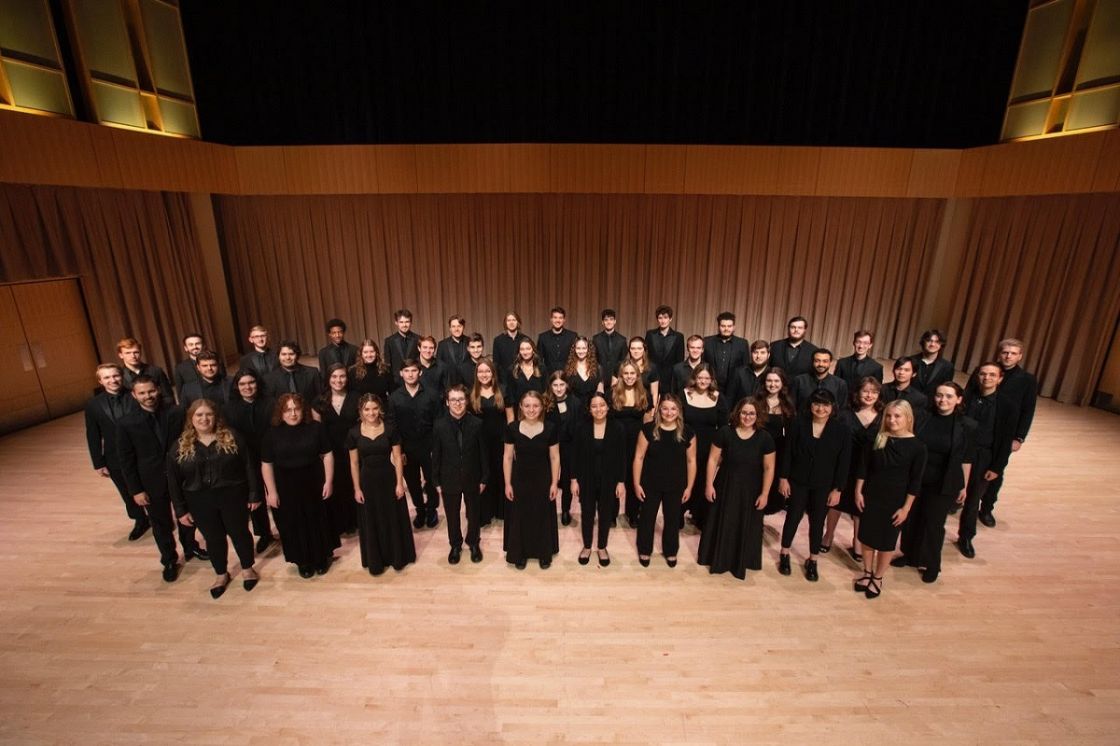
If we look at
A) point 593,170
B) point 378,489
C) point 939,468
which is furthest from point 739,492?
point 593,170

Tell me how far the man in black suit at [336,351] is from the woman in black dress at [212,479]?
1659 mm

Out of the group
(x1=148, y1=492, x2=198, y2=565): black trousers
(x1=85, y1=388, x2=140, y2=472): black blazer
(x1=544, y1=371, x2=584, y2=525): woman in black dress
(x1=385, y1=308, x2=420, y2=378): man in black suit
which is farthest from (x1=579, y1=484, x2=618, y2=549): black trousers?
(x1=85, y1=388, x2=140, y2=472): black blazer

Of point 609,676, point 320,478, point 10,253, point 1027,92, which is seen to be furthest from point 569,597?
point 1027,92

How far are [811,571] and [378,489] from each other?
324cm

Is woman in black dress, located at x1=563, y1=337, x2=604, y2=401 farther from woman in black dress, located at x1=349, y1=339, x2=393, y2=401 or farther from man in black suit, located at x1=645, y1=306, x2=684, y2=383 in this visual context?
woman in black dress, located at x1=349, y1=339, x2=393, y2=401

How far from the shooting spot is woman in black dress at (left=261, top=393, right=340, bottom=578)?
3.43 metres

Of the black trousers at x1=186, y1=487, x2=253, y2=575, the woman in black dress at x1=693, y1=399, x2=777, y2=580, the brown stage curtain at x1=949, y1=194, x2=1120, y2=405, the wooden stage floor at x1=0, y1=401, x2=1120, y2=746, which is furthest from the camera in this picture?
the brown stage curtain at x1=949, y1=194, x2=1120, y2=405

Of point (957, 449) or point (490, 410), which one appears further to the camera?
point (490, 410)

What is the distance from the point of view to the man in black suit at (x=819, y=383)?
4.29 metres

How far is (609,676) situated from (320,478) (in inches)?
94.1

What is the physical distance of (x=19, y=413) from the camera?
6727 millimetres

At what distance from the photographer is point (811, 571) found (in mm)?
3777

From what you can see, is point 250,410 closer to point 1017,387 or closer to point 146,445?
point 146,445

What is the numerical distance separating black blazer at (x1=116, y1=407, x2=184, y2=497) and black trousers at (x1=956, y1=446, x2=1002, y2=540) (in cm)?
600
